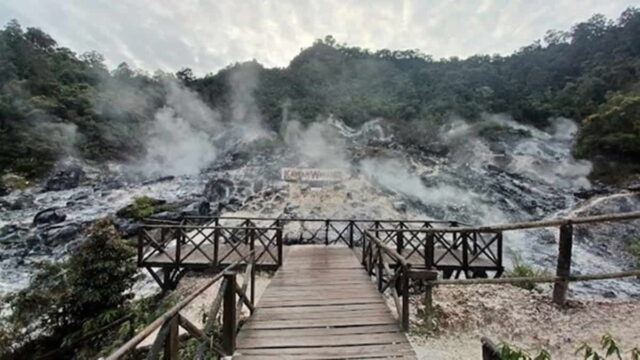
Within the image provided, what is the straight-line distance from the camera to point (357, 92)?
1581 inches

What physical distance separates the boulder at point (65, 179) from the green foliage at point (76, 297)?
15192mm

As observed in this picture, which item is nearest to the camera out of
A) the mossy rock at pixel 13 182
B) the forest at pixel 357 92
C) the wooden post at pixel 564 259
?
the wooden post at pixel 564 259

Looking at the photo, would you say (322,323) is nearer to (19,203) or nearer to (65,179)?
(19,203)

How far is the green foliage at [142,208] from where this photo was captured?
1478cm

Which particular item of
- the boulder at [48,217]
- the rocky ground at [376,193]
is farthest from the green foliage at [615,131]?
the boulder at [48,217]

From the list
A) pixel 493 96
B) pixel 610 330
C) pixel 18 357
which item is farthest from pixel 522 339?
pixel 493 96

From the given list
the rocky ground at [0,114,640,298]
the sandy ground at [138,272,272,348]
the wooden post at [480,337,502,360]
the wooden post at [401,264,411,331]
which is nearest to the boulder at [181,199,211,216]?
the rocky ground at [0,114,640,298]

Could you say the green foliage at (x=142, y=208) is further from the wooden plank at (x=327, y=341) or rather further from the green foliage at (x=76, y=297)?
the wooden plank at (x=327, y=341)

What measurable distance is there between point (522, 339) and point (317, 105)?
32.7 meters

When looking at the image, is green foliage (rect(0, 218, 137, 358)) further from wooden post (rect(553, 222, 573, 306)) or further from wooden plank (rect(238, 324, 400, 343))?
wooden post (rect(553, 222, 573, 306))

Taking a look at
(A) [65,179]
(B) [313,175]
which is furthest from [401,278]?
(A) [65,179]

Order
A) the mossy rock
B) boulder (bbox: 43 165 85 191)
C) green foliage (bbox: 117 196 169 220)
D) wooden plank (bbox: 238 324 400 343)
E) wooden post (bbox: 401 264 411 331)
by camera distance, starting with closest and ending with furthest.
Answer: wooden plank (bbox: 238 324 400 343) < wooden post (bbox: 401 264 411 331) < green foliage (bbox: 117 196 169 220) < the mossy rock < boulder (bbox: 43 165 85 191)

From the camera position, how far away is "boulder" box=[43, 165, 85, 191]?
19.4 meters

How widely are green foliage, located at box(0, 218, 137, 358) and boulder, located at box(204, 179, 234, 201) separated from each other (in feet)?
35.7
